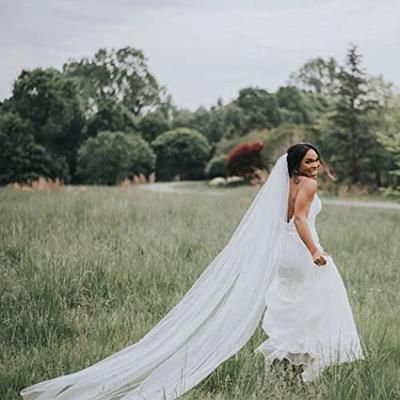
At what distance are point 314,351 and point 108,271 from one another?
1.97 meters

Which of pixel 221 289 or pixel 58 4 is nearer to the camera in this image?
pixel 221 289

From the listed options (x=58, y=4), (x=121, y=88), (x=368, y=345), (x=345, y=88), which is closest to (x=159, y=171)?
(x=121, y=88)

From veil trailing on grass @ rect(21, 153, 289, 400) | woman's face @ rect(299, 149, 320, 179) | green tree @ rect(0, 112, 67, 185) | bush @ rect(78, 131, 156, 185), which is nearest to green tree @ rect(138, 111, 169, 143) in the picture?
bush @ rect(78, 131, 156, 185)

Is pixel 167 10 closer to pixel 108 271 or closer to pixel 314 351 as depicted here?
pixel 108 271

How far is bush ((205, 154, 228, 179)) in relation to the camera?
20797 millimetres

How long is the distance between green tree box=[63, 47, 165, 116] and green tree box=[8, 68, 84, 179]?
1.25ft

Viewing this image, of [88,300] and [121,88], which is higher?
[121,88]

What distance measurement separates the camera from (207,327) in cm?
278

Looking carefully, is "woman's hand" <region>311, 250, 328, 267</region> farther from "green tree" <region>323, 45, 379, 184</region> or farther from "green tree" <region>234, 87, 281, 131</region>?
"green tree" <region>234, 87, 281, 131</region>

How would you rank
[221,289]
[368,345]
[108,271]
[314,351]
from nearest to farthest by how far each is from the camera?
[314,351]
[221,289]
[368,345]
[108,271]

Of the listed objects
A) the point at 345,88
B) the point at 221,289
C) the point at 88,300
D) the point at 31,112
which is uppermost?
the point at 345,88

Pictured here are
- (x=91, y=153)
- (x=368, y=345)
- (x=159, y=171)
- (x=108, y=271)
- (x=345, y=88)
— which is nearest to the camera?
(x=368, y=345)

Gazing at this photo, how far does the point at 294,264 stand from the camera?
2.67m

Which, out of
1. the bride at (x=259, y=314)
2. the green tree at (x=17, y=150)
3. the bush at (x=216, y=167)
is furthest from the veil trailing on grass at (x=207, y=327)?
the bush at (x=216, y=167)
